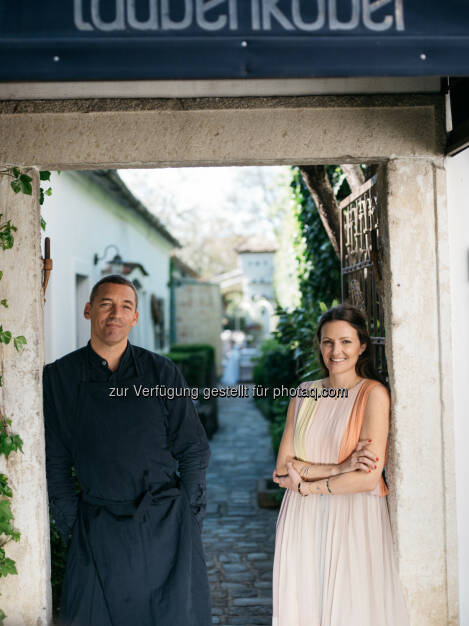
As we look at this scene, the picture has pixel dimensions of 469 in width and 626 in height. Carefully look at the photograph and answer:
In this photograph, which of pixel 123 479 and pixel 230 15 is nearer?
pixel 230 15

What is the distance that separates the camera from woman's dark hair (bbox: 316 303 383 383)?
3.03 metres

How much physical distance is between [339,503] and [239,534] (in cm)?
330

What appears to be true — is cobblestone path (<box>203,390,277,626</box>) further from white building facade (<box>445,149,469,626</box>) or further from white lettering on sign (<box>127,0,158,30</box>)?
white lettering on sign (<box>127,0,158,30</box>)

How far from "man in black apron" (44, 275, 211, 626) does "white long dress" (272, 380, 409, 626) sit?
46 cm

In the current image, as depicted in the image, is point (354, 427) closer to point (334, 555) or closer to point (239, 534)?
point (334, 555)

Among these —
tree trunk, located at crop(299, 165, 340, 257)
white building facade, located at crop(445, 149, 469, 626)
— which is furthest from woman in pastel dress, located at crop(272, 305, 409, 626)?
tree trunk, located at crop(299, 165, 340, 257)

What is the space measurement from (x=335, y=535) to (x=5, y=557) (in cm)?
165

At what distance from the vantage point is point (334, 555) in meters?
2.90

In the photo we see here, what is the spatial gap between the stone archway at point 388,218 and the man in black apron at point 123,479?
0.62ft

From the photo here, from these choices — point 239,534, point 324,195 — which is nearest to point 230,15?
point 324,195

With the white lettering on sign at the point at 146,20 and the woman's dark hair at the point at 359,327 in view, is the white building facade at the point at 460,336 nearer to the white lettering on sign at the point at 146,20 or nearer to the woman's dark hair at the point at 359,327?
the woman's dark hair at the point at 359,327

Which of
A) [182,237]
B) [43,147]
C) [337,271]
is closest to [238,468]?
[337,271]

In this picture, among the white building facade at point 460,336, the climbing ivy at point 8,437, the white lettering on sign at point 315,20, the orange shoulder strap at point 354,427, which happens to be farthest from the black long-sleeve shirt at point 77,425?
the white lettering on sign at point 315,20

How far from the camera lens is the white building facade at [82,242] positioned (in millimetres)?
6180
